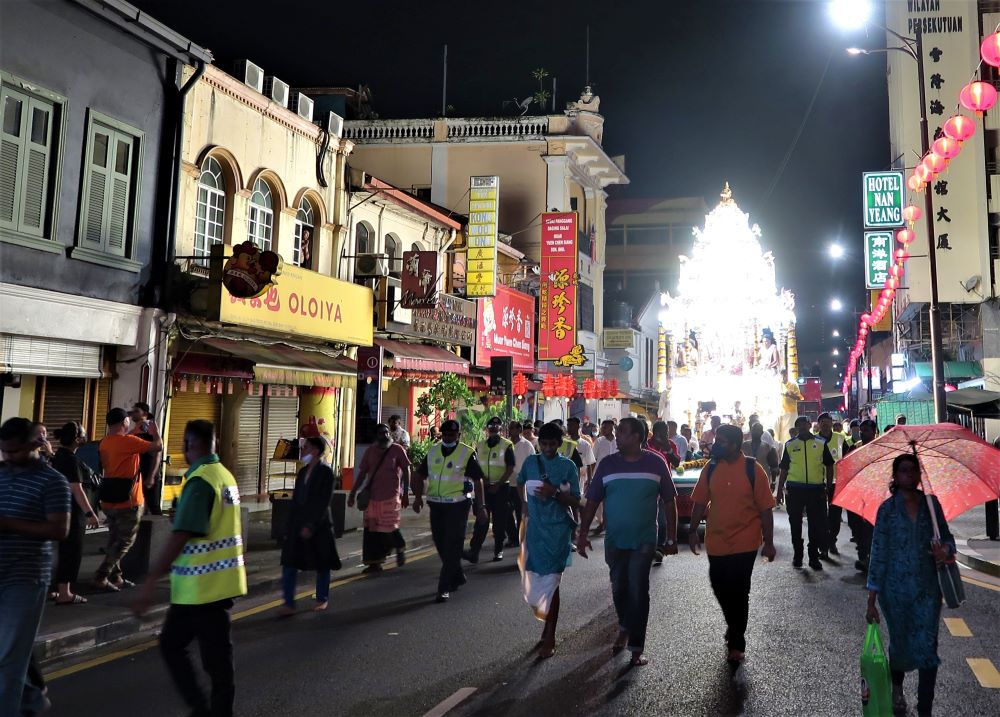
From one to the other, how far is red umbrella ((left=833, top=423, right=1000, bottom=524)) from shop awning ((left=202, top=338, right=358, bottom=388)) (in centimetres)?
1148

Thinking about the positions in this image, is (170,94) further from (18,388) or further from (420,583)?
(420,583)

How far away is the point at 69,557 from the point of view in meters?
8.09

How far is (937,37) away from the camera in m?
33.3

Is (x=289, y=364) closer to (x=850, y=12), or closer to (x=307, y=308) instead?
(x=307, y=308)

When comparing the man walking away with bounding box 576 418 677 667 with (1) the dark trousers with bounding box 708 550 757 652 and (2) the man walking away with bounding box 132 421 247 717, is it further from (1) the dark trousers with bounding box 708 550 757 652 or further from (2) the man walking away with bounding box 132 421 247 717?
(2) the man walking away with bounding box 132 421 247 717

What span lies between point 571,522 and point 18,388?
9.68 m

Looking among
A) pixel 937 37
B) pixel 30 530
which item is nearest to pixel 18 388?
pixel 30 530

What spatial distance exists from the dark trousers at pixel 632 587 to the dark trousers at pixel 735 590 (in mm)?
554

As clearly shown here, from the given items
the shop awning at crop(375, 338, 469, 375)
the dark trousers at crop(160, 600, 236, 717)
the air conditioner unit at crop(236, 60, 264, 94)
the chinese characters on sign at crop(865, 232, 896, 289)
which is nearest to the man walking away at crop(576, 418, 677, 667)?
the dark trousers at crop(160, 600, 236, 717)

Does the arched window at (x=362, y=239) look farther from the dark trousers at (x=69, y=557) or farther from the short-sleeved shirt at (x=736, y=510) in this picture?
the short-sleeved shirt at (x=736, y=510)

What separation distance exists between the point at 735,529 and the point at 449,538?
3398 mm

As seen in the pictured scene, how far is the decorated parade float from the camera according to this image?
32.5 meters

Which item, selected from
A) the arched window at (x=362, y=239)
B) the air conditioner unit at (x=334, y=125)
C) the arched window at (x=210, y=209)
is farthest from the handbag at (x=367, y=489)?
the arched window at (x=362, y=239)

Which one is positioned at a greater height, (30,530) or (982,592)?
(30,530)
